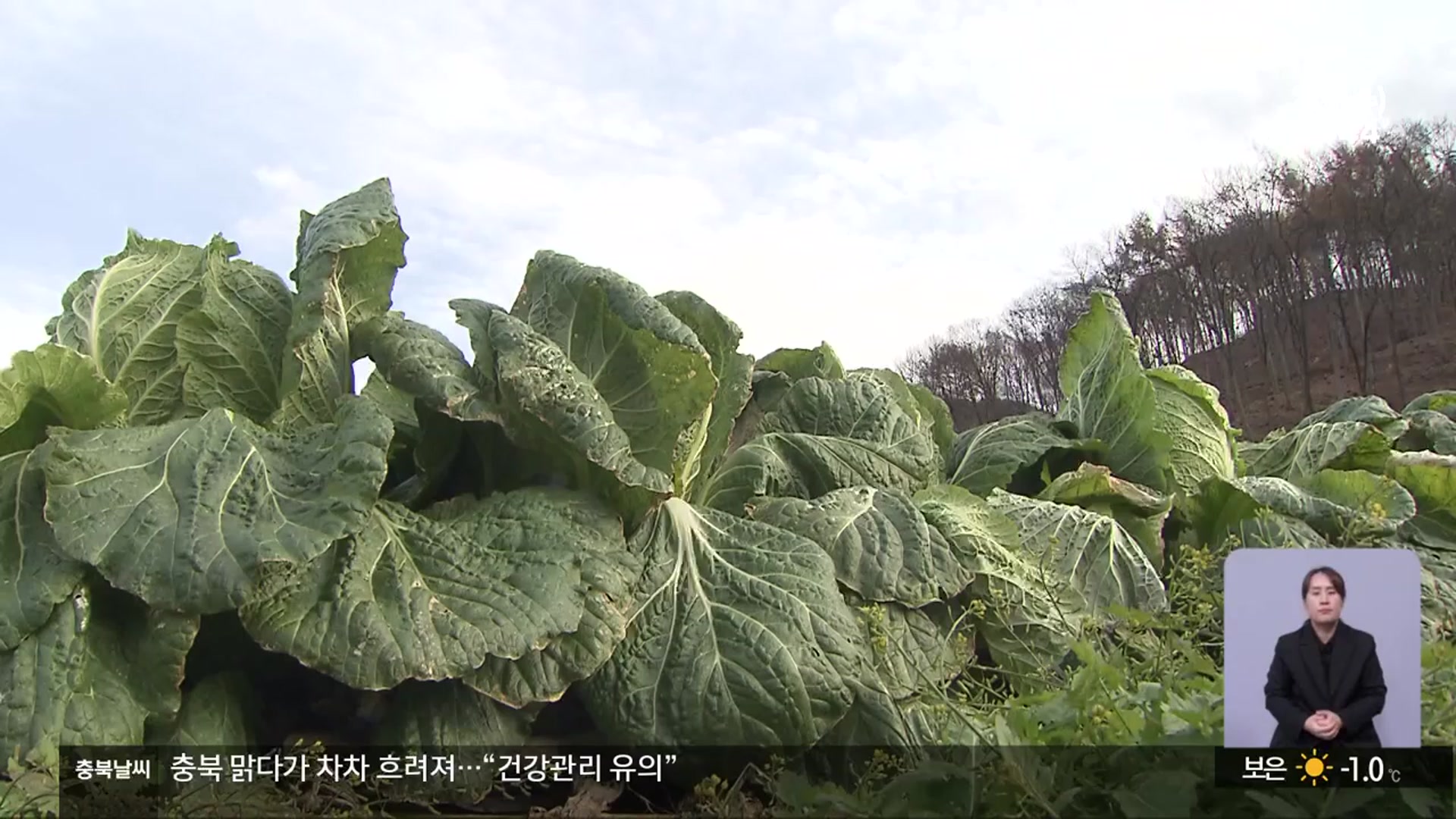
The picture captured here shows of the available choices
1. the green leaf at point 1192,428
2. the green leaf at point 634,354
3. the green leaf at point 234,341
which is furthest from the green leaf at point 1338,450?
the green leaf at point 234,341

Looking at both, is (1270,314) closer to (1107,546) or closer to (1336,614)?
(1107,546)

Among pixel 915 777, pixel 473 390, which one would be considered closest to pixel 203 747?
pixel 473 390

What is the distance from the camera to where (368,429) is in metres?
2.88

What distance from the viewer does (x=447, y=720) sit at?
2.73m

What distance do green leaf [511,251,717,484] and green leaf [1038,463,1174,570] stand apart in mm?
1922

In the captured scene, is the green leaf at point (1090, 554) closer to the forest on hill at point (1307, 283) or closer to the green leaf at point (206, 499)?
the green leaf at point (206, 499)

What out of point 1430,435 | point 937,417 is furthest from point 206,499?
point 1430,435

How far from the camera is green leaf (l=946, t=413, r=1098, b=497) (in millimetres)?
4961

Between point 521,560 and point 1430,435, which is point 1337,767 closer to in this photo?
point 521,560

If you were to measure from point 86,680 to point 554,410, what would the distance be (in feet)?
4.32

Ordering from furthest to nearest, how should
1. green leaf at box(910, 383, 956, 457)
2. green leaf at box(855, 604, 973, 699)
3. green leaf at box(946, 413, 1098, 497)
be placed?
1. green leaf at box(910, 383, 956, 457)
2. green leaf at box(946, 413, 1098, 497)
3. green leaf at box(855, 604, 973, 699)

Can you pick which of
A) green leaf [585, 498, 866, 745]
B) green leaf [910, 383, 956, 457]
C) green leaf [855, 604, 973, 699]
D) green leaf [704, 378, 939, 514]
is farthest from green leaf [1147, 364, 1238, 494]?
green leaf [585, 498, 866, 745]

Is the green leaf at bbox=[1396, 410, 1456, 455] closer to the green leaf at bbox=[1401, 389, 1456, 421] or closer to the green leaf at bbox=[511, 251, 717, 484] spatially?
the green leaf at bbox=[1401, 389, 1456, 421]

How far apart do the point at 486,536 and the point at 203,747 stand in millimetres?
850
